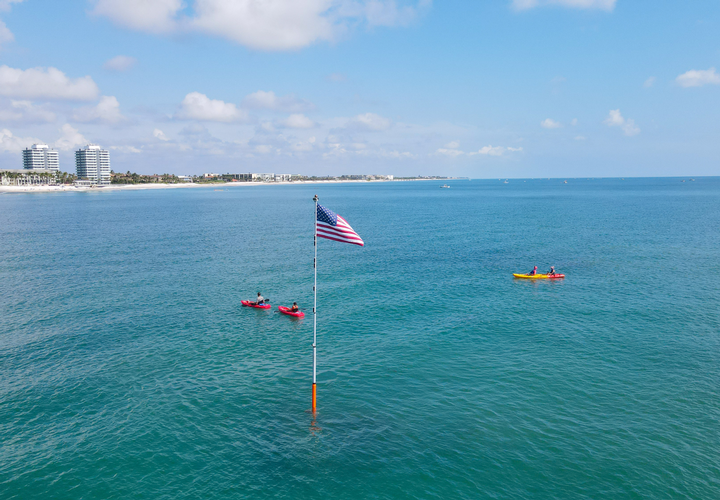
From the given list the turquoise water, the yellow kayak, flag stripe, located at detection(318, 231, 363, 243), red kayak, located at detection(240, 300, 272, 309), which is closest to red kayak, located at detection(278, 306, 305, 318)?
the turquoise water

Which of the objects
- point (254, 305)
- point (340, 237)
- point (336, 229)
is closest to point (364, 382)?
point (340, 237)

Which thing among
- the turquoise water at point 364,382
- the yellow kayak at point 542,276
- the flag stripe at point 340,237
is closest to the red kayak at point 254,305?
the turquoise water at point 364,382

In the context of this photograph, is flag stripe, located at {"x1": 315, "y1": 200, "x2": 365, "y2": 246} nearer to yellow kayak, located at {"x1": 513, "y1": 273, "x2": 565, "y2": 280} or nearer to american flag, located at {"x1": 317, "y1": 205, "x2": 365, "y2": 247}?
american flag, located at {"x1": 317, "y1": 205, "x2": 365, "y2": 247}

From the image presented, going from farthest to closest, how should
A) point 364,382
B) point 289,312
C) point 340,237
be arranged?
point 289,312 < point 364,382 < point 340,237

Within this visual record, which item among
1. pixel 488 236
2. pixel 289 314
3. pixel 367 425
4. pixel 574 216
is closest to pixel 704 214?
pixel 574 216

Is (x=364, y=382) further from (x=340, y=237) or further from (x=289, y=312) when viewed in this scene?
(x=289, y=312)

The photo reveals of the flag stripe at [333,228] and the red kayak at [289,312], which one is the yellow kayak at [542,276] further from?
the flag stripe at [333,228]
